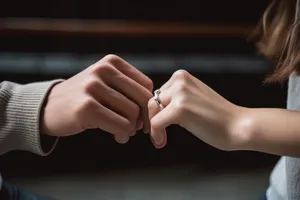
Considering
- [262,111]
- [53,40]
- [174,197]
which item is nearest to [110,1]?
[53,40]

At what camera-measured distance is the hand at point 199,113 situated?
1.78ft

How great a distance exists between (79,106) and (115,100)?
1.8 inches

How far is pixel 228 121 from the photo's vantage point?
54 cm

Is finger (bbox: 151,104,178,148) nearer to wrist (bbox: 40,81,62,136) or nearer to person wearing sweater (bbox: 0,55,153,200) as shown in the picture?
person wearing sweater (bbox: 0,55,153,200)

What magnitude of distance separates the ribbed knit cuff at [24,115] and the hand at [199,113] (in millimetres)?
190

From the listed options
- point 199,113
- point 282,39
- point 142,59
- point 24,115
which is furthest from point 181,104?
point 142,59

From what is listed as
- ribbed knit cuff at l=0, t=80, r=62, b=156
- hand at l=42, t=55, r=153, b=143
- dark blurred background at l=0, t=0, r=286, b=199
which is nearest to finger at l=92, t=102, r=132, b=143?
hand at l=42, t=55, r=153, b=143

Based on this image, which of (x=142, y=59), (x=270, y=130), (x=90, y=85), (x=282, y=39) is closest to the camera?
(x=270, y=130)

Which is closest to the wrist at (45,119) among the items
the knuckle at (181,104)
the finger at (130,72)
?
the finger at (130,72)

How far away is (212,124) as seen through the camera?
21.3 inches

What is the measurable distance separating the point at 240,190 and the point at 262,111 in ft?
3.32

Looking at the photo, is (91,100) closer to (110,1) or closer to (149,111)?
(149,111)

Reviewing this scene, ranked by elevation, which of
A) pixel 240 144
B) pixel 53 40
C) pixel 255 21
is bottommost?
pixel 53 40

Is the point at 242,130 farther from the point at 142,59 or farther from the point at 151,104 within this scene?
the point at 142,59
